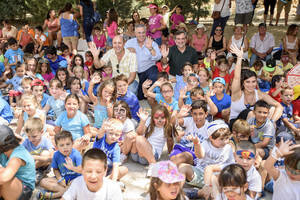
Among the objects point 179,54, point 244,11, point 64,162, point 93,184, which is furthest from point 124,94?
point 244,11

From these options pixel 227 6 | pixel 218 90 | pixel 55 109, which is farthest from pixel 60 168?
pixel 227 6

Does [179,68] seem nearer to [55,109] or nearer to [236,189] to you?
[55,109]

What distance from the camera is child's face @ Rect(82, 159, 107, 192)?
2471 millimetres

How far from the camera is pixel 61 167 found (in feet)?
10.3

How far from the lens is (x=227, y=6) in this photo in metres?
8.15

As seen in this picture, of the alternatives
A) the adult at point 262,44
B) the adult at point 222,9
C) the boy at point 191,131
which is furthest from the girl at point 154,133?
the adult at point 222,9

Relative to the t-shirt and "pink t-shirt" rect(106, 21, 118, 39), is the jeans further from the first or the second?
"pink t-shirt" rect(106, 21, 118, 39)

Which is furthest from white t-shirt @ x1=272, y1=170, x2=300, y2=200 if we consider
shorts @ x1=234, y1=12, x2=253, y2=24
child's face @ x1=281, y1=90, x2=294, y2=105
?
shorts @ x1=234, y1=12, x2=253, y2=24

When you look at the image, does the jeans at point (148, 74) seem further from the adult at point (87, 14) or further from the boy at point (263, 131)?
the adult at point (87, 14)

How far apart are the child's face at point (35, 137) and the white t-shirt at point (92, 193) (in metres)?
0.99

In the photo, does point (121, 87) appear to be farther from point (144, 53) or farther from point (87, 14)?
point (87, 14)

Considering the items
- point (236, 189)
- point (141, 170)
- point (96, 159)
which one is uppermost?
point (96, 159)

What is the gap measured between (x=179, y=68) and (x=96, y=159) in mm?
3480

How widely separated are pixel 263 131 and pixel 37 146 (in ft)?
8.12
